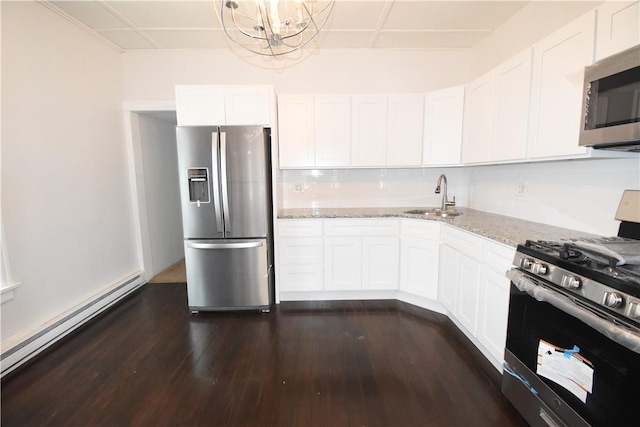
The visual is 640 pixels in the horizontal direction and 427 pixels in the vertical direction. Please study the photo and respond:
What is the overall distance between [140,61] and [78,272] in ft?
7.88

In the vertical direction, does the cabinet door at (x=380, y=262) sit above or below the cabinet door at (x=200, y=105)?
below

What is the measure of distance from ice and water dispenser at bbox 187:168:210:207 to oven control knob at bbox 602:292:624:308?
267 centimetres

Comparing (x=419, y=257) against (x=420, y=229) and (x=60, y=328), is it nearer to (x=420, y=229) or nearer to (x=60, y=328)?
(x=420, y=229)

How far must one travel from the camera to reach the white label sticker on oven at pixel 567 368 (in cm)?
114

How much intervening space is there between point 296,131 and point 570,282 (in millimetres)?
2540

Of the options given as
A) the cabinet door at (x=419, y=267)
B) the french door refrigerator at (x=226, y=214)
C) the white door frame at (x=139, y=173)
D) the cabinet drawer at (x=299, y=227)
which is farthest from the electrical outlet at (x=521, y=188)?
the white door frame at (x=139, y=173)

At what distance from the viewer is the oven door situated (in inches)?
39.9

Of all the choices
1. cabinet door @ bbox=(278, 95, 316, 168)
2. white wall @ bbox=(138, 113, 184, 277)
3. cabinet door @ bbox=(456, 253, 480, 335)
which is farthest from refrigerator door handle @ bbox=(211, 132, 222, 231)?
cabinet door @ bbox=(456, 253, 480, 335)

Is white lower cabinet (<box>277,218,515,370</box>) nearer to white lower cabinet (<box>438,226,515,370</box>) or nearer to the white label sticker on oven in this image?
white lower cabinet (<box>438,226,515,370</box>)

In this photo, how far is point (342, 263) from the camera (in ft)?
9.44

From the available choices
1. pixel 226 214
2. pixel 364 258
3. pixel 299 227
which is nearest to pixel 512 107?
pixel 364 258

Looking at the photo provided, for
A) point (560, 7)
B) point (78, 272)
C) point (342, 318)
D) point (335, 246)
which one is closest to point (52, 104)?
point (78, 272)

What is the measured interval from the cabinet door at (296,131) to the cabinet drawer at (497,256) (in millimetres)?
1856

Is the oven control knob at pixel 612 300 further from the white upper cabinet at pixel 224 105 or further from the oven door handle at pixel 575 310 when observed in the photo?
the white upper cabinet at pixel 224 105
